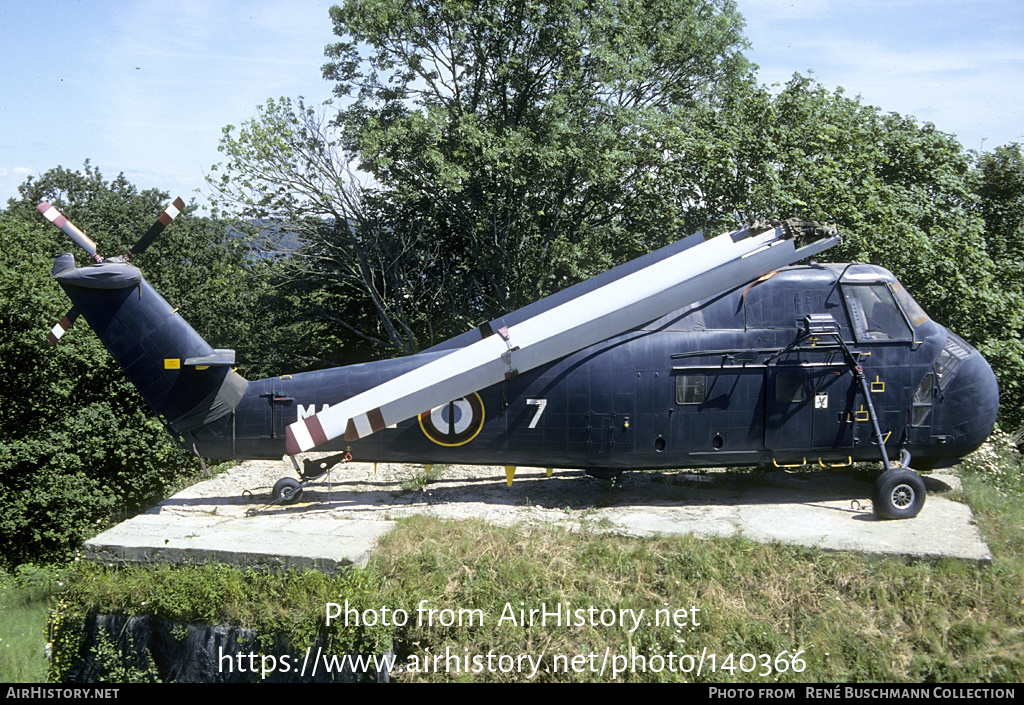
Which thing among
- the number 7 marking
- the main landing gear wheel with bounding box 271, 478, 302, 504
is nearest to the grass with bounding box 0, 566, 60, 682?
the main landing gear wheel with bounding box 271, 478, 302, 504

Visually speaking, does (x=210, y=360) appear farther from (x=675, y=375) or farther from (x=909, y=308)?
(x=909, y=308)

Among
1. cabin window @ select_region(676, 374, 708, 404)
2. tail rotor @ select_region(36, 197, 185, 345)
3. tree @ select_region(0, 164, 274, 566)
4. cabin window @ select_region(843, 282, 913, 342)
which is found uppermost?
tail rotor @ select_region(36, 197, 185, 345)

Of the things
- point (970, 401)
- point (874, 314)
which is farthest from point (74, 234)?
point (970, 401)

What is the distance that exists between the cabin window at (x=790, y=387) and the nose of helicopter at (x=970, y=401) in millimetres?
2402

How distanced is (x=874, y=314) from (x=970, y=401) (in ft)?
6.86

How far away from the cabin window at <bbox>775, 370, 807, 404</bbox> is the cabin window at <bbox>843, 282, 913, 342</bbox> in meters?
1.18

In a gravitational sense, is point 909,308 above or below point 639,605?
above

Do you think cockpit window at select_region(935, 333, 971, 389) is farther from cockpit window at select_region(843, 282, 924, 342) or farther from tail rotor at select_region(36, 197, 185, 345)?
tail rotor at select_region(36, 197, 185, 345)

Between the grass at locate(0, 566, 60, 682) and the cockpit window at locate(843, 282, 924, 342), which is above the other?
the cockpit window at locate(843, 282, 924, 342)

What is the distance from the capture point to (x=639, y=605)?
9672 mm

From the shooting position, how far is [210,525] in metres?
11.8

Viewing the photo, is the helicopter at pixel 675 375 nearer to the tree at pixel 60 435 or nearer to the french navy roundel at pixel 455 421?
the french navy roundel at pixel 455 421

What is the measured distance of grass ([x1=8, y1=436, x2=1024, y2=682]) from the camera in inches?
355

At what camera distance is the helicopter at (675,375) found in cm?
1163
